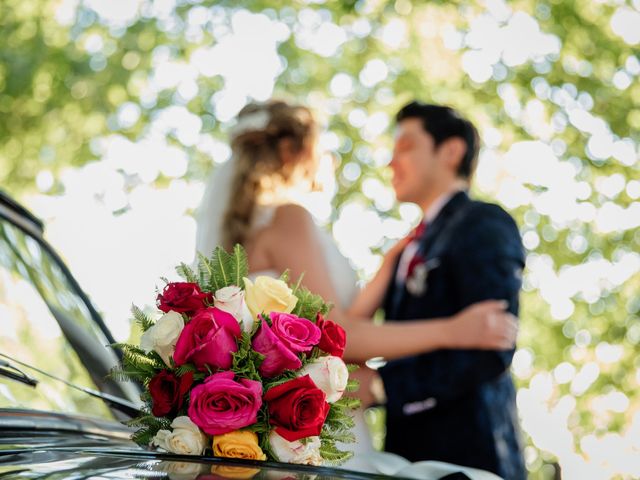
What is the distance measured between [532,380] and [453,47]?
4647 millimetres

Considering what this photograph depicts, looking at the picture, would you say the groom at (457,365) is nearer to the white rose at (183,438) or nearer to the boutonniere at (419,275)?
the boutonniere at (419,275)

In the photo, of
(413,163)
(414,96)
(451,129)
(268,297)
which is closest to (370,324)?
(413,163)

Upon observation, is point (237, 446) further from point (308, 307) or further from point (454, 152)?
point (454, 152)

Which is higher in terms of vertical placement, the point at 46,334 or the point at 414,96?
the point at 46,334

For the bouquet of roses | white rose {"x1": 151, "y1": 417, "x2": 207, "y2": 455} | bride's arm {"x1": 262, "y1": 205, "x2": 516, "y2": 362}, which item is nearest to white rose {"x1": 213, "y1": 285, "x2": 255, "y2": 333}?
the bouquet of roses

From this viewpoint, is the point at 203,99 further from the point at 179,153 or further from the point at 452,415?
the point at 452,415

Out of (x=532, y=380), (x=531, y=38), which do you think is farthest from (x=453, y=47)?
(x=532, y=380)

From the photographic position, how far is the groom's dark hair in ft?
14.6

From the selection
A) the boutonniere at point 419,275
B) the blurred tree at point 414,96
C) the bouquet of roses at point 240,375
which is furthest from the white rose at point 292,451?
the blurred tree at point 414,96

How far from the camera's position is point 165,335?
174 centimetres

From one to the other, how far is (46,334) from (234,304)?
2.46 ft

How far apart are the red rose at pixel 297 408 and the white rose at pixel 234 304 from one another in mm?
150

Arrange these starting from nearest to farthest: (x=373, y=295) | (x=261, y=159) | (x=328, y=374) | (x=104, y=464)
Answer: (x=104, y=464)
(x=328, y=374)
(x=261, y=159)
(x=373, y=295)

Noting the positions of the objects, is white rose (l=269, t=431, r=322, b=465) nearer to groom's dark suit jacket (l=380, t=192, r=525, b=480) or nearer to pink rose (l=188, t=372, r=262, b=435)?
pink rose (l=188, t=372, r=262, b=435)
